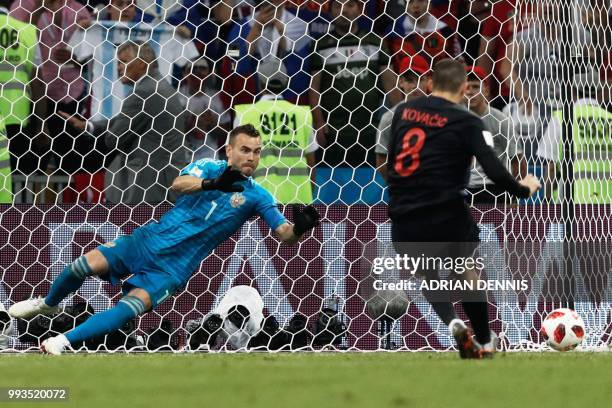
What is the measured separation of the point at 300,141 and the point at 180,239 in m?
2.22

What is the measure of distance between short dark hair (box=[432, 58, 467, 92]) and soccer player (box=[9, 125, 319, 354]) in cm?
119

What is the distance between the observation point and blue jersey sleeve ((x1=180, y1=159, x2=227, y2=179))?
24.6 feet

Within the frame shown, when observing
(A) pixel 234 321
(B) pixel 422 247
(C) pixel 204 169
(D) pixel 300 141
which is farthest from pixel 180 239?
(D) pixel 300 141

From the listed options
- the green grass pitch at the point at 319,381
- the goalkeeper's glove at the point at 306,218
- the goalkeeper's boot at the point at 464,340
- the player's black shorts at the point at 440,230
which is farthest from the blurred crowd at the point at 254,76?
the green grass pitch at the point at 319,381

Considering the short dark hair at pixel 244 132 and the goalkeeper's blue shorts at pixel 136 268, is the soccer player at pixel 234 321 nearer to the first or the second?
the goalkeeper's blue shorts at pixel 136 268

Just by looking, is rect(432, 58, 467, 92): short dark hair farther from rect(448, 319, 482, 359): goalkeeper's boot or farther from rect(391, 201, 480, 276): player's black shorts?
rect(448, 319, 482, 359): goalkeeper's boot

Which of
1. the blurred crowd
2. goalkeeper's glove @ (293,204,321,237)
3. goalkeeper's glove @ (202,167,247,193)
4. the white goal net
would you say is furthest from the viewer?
the blurred crowd

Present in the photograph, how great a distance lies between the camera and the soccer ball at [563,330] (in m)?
7.43

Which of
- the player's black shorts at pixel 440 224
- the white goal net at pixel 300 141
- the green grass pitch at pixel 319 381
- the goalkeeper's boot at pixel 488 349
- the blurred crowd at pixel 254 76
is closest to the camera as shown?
the green grass pitch at pixel 319 381

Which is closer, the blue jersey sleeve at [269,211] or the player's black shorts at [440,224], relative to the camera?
the player's black shorts at [440,224]

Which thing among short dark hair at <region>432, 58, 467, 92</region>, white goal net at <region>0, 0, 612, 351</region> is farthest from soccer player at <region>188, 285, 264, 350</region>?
short dark hair at <region>432, 58, 467, 92</region>

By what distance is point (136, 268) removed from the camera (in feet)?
24.7

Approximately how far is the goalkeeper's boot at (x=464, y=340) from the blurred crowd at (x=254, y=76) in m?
2.52

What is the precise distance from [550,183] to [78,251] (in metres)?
3.38
